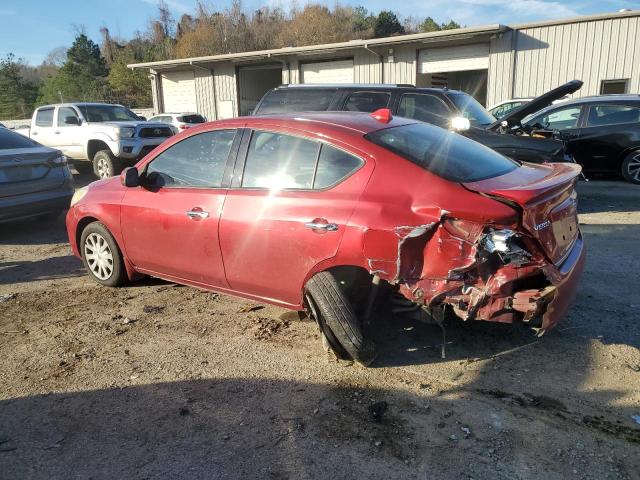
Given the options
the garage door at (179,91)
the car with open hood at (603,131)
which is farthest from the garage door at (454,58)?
the garage door at (179,91)

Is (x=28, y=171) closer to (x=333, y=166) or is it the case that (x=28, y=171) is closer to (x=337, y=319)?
(x=333, y=166)

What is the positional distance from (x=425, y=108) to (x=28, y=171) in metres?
5.70

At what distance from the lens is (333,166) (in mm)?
3486

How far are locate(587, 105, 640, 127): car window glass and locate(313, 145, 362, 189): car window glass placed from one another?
8.48 meters

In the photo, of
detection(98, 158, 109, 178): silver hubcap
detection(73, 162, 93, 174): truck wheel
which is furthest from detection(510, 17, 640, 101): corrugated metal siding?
detection(73, 162, 93, 174): truck wheel

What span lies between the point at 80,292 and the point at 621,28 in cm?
A: 1866

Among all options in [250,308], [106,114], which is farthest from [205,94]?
[250,308]

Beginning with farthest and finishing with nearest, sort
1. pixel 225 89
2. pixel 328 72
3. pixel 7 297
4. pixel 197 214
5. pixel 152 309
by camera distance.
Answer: pixel 225 89 < pixel 328 72 < pixel 7 297 < pixel 152 309 < pixel 197 214

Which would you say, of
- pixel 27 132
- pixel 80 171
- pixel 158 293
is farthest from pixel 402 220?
pixel 27 132

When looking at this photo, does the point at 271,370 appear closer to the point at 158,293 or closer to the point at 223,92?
the point at 158,293

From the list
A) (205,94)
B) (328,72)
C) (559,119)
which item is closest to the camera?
(559,119)

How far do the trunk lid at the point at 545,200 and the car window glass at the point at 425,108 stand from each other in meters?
3.78

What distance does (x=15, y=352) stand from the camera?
3855 mm

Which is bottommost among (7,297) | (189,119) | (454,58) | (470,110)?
(7,297)
